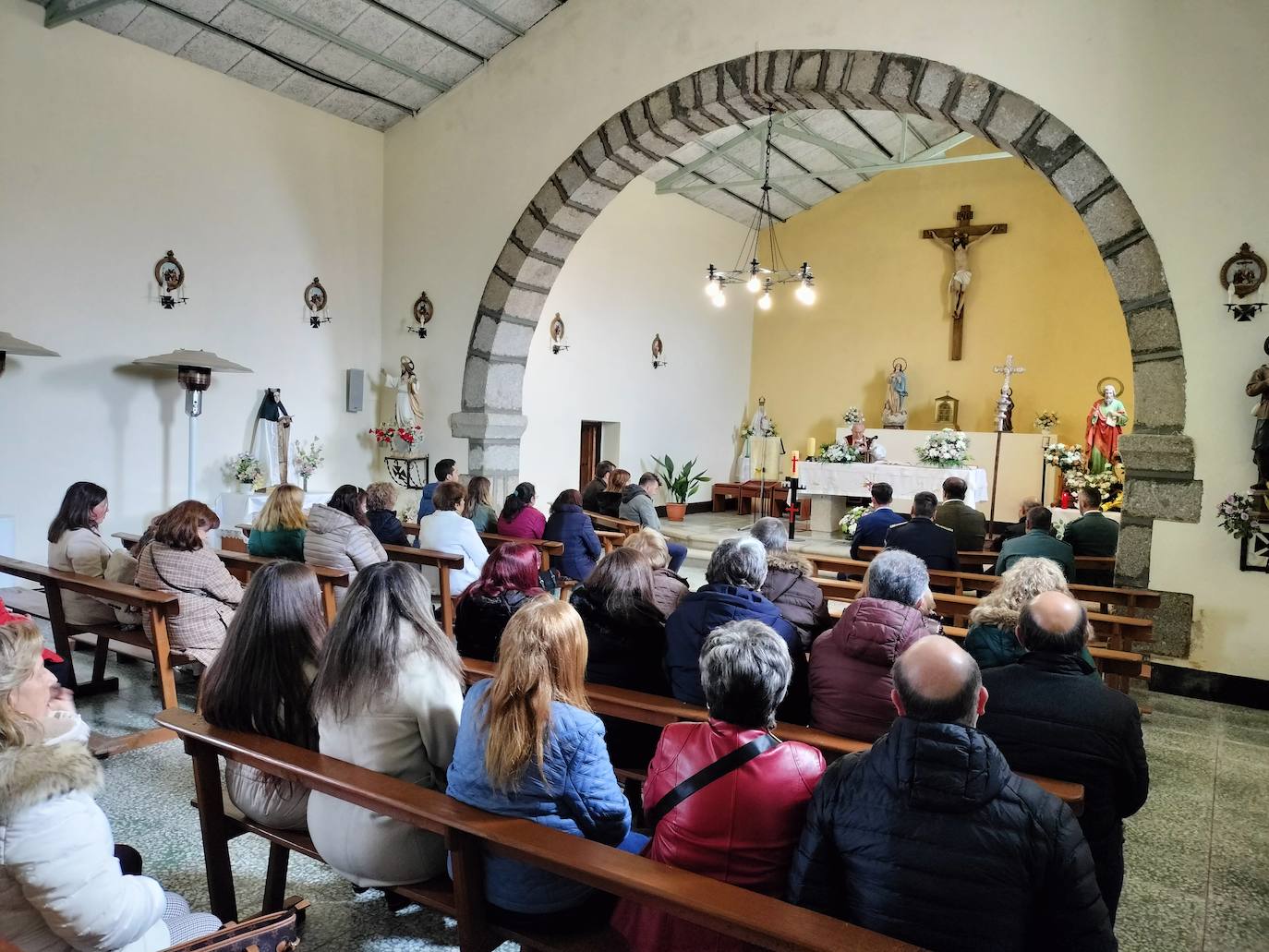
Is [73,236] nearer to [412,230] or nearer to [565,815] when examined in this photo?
[412,230]

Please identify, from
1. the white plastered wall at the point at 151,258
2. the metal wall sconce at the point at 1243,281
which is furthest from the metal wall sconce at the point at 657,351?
the metal wall sconce at the point at 1243,281

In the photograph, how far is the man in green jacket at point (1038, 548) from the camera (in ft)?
14.6

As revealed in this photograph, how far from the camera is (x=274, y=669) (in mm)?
2076

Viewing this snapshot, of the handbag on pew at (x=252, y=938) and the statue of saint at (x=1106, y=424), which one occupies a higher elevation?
the statue of saint at (x=1106, y=424)

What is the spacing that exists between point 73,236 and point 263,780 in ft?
18.4

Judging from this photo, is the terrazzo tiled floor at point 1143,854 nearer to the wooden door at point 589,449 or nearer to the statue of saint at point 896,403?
the wooden door at point 589,449

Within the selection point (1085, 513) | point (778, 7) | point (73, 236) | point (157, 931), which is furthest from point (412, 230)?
point (157, 931)

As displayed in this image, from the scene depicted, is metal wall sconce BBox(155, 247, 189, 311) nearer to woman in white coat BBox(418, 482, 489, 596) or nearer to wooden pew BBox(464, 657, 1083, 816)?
woman in white coat BBox(418, 482, 489, 596)

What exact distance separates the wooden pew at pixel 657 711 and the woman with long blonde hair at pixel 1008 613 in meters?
0.45

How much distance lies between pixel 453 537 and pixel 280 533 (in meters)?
0.86

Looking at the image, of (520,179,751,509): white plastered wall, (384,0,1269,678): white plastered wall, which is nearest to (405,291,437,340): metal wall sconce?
(520,179,751,509): white plastered wall

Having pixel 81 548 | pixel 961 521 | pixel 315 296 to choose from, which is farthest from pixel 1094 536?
pixel 315 296

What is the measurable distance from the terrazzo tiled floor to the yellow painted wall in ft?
24.7

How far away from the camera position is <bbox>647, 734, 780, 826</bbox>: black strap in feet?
5.12
